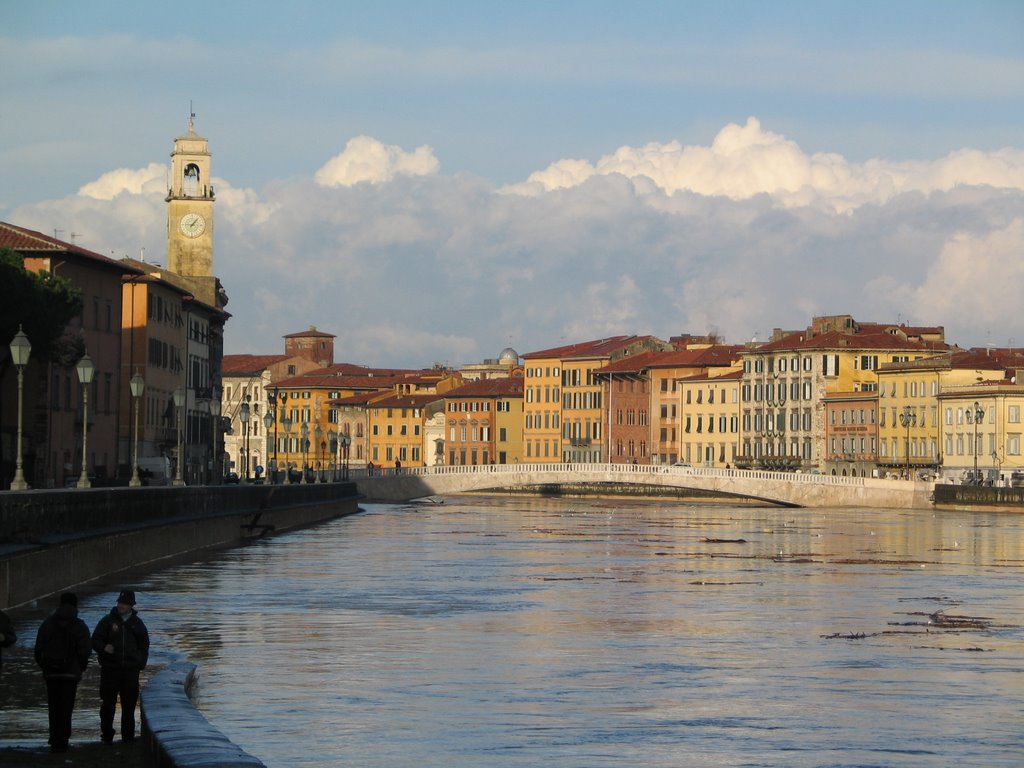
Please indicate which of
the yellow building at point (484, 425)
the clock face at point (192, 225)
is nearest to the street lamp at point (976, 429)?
the clock face at point (192, 225)

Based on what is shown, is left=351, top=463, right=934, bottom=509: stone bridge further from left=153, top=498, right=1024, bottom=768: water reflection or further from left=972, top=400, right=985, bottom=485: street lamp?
left=153, top=498, right=1024, bottom=768: water reflection

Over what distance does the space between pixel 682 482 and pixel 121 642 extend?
111 m

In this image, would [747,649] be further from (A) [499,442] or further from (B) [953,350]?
(A) [499,442]

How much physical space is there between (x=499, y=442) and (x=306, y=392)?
66.8 ft

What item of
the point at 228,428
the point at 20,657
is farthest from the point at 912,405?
the point at 20,657

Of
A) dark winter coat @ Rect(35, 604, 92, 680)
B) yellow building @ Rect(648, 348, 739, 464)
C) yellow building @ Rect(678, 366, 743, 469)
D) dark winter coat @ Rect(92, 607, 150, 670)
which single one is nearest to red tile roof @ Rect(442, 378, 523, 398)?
yellow building @ Rect(648, 348, 739, 464)

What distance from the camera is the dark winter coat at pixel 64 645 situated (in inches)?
650

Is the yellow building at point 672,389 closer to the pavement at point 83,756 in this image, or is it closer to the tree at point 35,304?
the tree at point 35,304

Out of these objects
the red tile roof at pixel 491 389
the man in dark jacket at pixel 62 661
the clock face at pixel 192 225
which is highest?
the clock face at pixel 192 225

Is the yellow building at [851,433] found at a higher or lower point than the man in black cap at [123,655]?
Answer: higher

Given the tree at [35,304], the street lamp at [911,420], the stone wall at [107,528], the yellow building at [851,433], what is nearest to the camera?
the stone wall at [107,528]

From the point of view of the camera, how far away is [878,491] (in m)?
119

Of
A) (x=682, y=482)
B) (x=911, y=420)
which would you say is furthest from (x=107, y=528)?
(x=911, y=420)

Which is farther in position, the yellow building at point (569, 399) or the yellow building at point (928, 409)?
the yellow building at point (569, 399)
